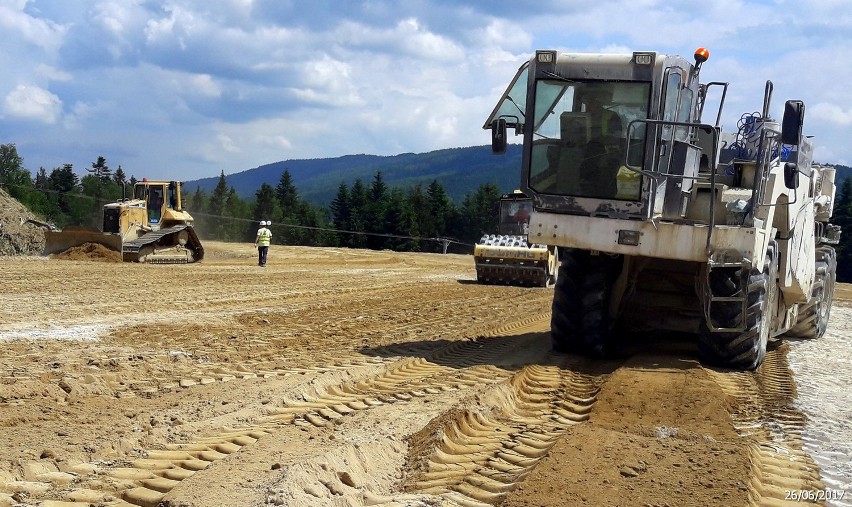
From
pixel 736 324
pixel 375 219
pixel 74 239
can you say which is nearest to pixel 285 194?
pixel 375 219

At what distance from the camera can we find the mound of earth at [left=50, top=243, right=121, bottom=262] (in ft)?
78.4

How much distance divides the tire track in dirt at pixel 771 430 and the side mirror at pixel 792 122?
96.5 inches

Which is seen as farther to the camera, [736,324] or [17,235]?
[17,235]

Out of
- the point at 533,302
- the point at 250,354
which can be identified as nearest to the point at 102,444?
the point at 250,354

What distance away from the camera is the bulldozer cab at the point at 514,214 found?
1873 cm

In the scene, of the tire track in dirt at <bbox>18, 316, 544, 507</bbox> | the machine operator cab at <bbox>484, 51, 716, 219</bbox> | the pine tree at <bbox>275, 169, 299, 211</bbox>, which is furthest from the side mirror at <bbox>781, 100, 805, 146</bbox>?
the pine tree at <bbox>275, 169, 299, 211</bbox>

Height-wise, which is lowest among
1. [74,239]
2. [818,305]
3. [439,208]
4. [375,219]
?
[74,239]

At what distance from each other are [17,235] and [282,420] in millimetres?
22735

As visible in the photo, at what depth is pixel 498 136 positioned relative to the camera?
32.3 ft

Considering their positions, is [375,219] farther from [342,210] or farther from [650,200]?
[650,200]

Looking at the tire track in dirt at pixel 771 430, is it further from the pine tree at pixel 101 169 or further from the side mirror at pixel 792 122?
the pine tree at pixel 101 169

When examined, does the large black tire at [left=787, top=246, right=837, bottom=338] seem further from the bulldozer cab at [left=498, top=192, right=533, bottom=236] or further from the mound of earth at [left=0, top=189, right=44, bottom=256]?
the mound of earth at [left=0, top=189, right=44, bottom=256]

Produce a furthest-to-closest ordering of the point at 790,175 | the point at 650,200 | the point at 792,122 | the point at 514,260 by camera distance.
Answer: the point at 514,260
the point at 790,175
the point at 650,200
the point at 792,122
